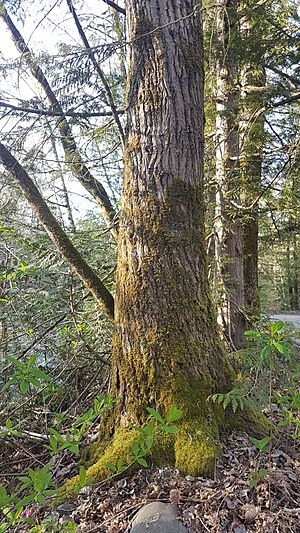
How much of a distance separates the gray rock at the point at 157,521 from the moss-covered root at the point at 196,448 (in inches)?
11.1

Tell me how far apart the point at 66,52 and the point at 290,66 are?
2161mm

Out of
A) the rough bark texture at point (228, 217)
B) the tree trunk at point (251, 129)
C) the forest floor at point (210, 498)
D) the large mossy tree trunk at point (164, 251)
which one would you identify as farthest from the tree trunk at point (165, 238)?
the rough bark texture at point (228, 217)

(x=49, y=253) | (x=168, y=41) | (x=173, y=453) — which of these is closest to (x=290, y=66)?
(x=168, y=41)

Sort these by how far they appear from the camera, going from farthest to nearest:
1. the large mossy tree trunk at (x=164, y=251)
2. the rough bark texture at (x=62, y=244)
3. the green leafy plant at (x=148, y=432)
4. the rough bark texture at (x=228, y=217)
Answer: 1. the rough bark texture at (x=228, y=217)
2. the rough bark texture at (x=62, y=244)
3. the large mossy tree trunk at (x=164, y=251)
4. the green leafy plant at (x=148, y=432)

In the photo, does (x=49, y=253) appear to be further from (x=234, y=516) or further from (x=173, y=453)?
(x=234, y=516)

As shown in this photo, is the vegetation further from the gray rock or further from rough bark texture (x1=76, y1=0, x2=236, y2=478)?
the gray rock

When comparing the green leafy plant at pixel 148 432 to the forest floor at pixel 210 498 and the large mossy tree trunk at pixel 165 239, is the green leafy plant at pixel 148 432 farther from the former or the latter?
the large mossy tree trunk at pixel 165 239

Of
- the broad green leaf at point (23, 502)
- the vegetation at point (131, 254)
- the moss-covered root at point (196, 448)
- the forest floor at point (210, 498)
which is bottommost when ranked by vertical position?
the forest floor at point (210, 498)

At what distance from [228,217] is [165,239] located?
2.40 meters

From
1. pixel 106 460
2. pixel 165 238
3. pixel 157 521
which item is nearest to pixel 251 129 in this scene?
pixel 165 238

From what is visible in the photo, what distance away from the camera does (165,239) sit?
2.24 meters

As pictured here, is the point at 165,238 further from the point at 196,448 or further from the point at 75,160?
the point at 75,160

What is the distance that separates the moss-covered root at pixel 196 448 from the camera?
6.13ft

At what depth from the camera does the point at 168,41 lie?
2342mm
